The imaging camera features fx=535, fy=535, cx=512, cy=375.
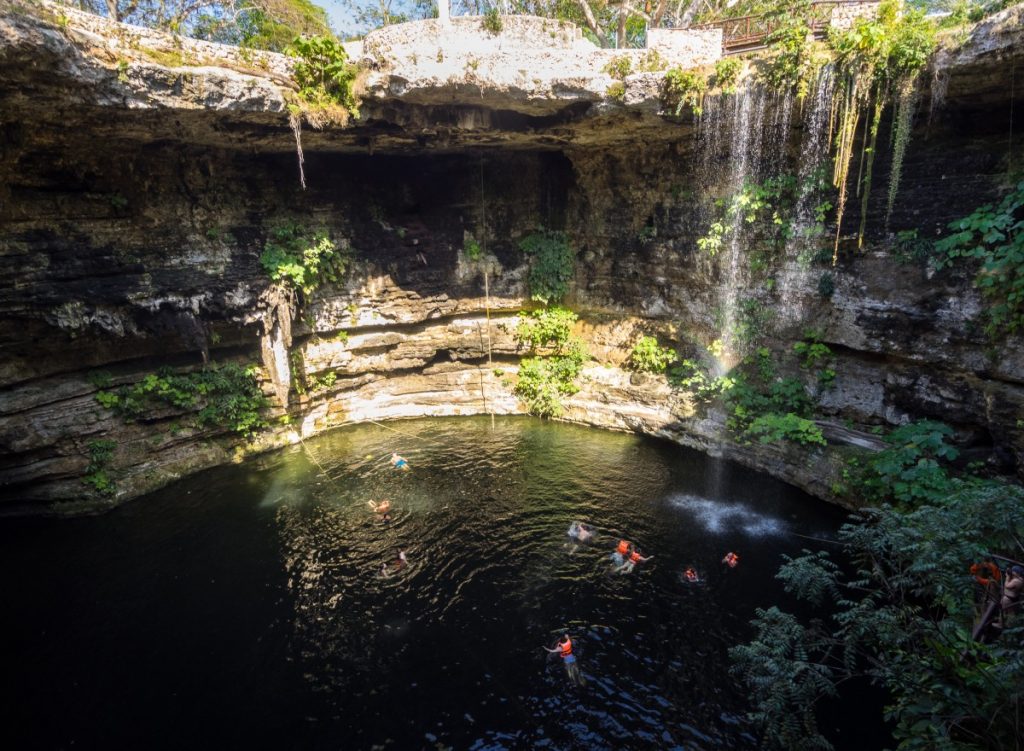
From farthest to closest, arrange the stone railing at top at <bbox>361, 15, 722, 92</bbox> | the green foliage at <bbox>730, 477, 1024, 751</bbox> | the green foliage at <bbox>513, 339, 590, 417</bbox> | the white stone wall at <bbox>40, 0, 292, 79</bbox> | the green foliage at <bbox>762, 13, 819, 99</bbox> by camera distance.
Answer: the green foliage at <bbox>513, 339, 590, 417</bbox> → the stone railing at top at <bbox>361, 15, 722, 92</bbox> → the green foliage at <bbox>762, 13, 819, 99</bbox> → the white stone wall at <bbox>40, 0, 292, 79</bbox> → the green foliage at <bbox>730, 477, 1024, 751</bbox>

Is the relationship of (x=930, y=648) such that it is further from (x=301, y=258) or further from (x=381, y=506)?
(x=301, y=258)

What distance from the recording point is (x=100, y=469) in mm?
11953

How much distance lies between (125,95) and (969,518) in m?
13.2

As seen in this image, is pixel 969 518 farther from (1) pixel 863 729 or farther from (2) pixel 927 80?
(2) pixel 927 80

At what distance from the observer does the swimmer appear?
11511mm

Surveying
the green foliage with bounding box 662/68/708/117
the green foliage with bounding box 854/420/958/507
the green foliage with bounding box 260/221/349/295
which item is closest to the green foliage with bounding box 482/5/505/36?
the green foliage with bounding box 662/68/708/117

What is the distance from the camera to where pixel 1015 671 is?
11.9 ft

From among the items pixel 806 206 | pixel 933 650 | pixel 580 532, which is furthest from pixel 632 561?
pixel 806 206

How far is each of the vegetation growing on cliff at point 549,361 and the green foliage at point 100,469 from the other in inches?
409

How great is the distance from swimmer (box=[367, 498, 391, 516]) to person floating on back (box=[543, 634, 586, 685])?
194 inches

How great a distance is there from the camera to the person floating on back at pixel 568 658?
24.6 feet

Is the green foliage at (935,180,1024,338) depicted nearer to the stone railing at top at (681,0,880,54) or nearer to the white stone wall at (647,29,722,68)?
the stone railing at top at (681,0,880,54)

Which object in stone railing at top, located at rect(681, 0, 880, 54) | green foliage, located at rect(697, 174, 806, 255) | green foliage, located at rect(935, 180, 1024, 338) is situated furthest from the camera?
green foliage, located at rect(697, 174, 806, 255)

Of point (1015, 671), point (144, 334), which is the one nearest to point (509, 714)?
point (1015, 671)
